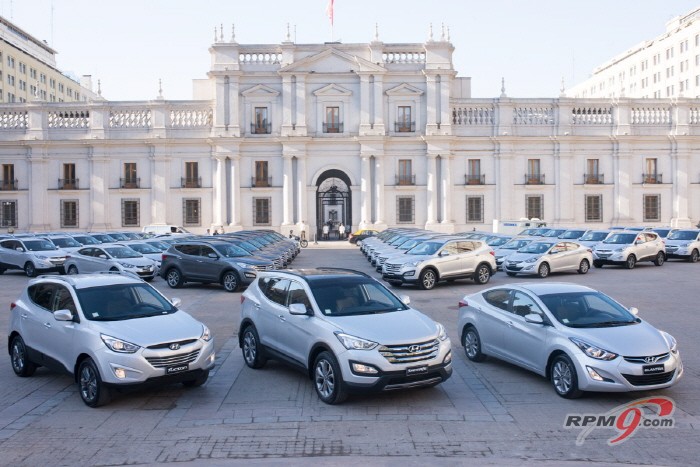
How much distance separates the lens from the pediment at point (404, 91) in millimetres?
51625

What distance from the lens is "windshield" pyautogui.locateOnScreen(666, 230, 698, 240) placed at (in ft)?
112

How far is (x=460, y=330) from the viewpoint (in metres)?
12.4

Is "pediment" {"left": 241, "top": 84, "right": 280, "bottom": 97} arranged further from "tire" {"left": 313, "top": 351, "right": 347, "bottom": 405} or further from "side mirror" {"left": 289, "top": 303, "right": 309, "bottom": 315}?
"tire" {"left": 313, "top": 351, "right": 347, "bottom": 405}

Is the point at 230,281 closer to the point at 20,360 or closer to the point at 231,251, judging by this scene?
the point at 231,251

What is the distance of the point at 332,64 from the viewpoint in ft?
169

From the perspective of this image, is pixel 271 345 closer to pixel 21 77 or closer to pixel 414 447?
pixel 414 447

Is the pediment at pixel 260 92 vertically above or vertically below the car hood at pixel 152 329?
above

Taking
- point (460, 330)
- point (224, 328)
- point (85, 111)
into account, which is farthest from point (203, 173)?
point (460, 330)

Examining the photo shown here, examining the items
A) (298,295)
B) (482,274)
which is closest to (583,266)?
(482,274)

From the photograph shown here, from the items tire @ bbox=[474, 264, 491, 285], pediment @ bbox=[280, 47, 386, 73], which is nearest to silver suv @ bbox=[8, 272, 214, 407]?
tire @ bbox=[474, 264, 491, 285]

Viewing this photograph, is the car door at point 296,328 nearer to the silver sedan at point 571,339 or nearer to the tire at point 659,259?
the silver sedan at point 571,339

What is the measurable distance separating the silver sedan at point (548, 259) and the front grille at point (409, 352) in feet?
57.4

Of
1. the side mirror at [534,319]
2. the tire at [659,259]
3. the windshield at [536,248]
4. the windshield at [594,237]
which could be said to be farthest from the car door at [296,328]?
the windshield at [594,237]

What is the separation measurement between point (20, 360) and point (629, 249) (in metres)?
25.5
